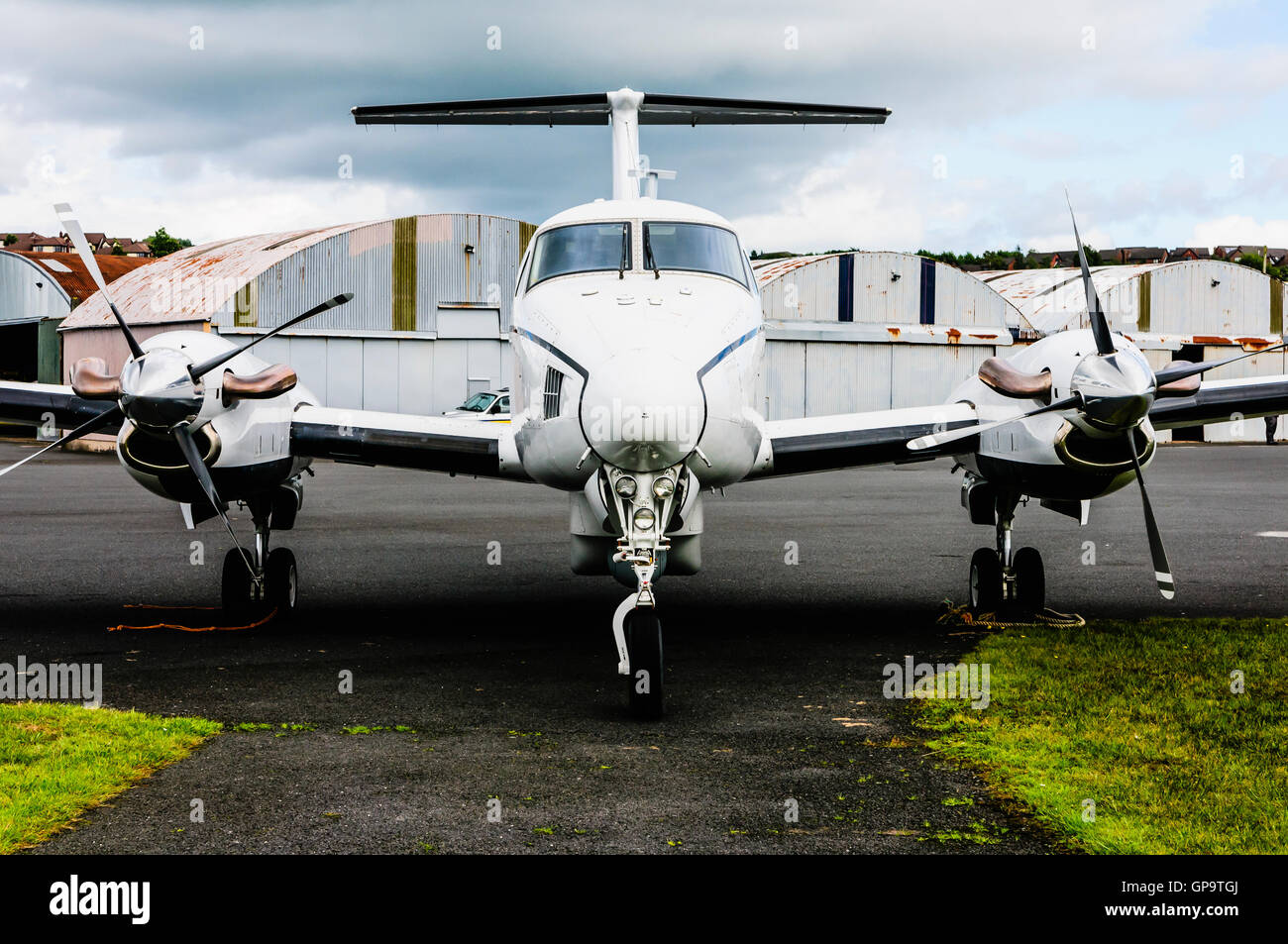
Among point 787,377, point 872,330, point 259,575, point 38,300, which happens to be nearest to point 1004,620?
point 259,575

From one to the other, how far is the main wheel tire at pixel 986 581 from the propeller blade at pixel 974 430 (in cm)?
160

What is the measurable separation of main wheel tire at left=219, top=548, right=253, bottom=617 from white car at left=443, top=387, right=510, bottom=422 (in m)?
20.5

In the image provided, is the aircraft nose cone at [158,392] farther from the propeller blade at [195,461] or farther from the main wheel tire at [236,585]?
the main wheel tire at [236,585]

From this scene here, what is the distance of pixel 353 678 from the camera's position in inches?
317

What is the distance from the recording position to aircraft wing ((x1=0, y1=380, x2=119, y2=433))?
9711 mm

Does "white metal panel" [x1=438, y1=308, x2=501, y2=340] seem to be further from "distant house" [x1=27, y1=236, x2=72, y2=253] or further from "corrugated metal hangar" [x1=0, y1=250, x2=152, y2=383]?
"distant house" [x1=27, y1=236, x2=72, y2=253]

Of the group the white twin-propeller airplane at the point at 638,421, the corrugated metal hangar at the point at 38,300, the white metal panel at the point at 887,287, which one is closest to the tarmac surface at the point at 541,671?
the white twin-propeller airplane at the point at 638,421

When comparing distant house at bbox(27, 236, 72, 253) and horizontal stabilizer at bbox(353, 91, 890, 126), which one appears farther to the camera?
distant house at bbox(27, 236, 72, 253)

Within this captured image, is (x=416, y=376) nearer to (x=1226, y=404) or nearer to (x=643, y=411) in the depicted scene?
(x=1226, y=404)

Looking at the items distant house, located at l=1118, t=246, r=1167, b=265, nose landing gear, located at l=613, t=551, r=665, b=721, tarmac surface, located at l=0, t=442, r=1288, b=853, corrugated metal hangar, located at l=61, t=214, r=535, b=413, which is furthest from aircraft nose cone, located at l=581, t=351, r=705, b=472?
distant house, located at l=1118, t=246, r=1167, b=265

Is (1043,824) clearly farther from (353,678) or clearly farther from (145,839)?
(353,678)

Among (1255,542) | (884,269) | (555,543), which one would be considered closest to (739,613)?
(555,543)

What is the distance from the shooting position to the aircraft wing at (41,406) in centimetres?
971
